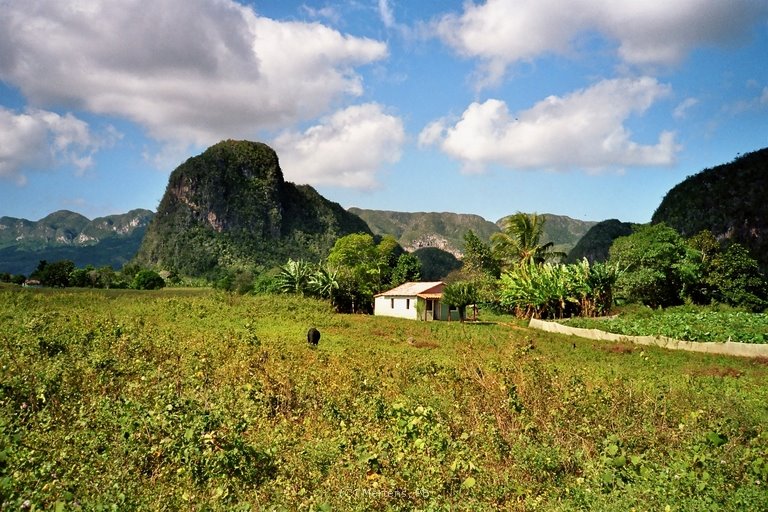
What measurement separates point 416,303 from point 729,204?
130 feet

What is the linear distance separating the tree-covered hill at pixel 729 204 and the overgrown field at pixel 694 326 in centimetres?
2879

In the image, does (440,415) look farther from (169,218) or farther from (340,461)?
(169,218)

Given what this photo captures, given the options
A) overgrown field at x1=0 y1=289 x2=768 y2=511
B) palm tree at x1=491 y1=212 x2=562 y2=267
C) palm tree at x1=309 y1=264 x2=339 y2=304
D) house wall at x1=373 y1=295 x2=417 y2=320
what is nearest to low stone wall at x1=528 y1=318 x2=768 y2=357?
overgrown field at x1=0 y1=289 x2=768 y2=511

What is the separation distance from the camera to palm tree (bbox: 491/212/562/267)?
41.8 metres

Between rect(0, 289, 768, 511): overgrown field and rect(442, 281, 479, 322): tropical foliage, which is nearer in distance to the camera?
rect(0, 289, 768, 511): overgrown field

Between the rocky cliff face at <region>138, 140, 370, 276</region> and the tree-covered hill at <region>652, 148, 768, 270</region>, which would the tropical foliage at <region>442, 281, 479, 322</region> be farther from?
the rocky cliff face at <region>138, 140, 370, 276</region>

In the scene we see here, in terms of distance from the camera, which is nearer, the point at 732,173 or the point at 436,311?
the point at 436,311

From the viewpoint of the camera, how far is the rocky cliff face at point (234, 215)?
138000mm

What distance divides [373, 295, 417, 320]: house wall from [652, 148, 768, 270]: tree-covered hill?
34363 millimetres

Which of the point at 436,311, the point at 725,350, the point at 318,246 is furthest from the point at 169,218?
the point at 725,350

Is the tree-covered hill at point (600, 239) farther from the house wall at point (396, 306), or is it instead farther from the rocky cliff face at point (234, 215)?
the rocky cliff face at point (234, 215)

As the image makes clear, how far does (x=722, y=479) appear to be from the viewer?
18.1ft

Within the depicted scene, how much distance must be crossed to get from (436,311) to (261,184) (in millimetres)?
122334

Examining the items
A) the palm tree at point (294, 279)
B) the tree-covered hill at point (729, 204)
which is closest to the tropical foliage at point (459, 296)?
the palm tree at point (294, 279)
